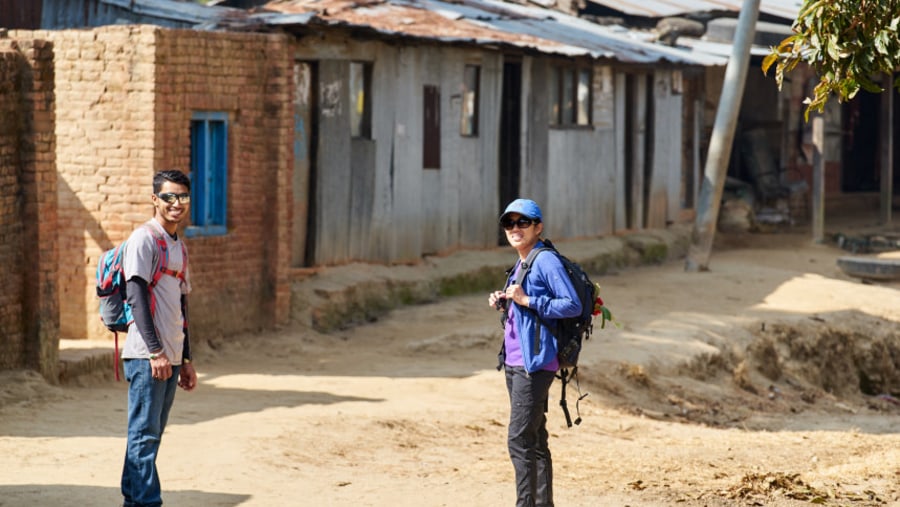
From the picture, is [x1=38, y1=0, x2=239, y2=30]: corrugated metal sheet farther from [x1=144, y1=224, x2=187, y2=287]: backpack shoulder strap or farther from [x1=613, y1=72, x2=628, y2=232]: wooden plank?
[x1=144, y1=224, x2=187, y2=287]: backpack shoulder strap

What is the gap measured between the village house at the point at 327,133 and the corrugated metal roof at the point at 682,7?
165 cm

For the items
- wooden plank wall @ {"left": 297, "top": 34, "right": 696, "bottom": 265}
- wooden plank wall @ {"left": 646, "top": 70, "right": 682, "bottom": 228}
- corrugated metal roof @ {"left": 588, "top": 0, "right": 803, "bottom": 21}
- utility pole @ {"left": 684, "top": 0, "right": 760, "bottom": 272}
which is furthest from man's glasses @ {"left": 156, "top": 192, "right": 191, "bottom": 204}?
corrugated metal roof @ {"left": 588, "top": 0, "right": 803, "bottom": 21}

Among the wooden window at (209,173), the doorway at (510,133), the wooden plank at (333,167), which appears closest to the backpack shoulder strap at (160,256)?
the wooden window at (209,173)

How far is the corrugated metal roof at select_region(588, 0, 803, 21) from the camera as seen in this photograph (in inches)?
955

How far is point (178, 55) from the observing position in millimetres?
12906

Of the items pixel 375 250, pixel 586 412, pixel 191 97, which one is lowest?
pixel 586 412

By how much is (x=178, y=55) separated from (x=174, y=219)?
6338mm

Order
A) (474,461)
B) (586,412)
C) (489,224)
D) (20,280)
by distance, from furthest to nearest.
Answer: (489,224), (586,412), (20,280), (474,461)

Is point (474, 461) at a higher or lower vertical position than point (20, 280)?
lower

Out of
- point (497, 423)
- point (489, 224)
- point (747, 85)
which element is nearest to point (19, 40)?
point (497, 423)

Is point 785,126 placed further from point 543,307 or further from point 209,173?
point 543,307

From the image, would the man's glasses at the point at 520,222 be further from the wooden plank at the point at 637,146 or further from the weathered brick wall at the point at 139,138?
the wooden plank at the point at 637,146

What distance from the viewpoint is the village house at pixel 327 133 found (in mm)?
12844

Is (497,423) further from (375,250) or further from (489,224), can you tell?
(489,224)
